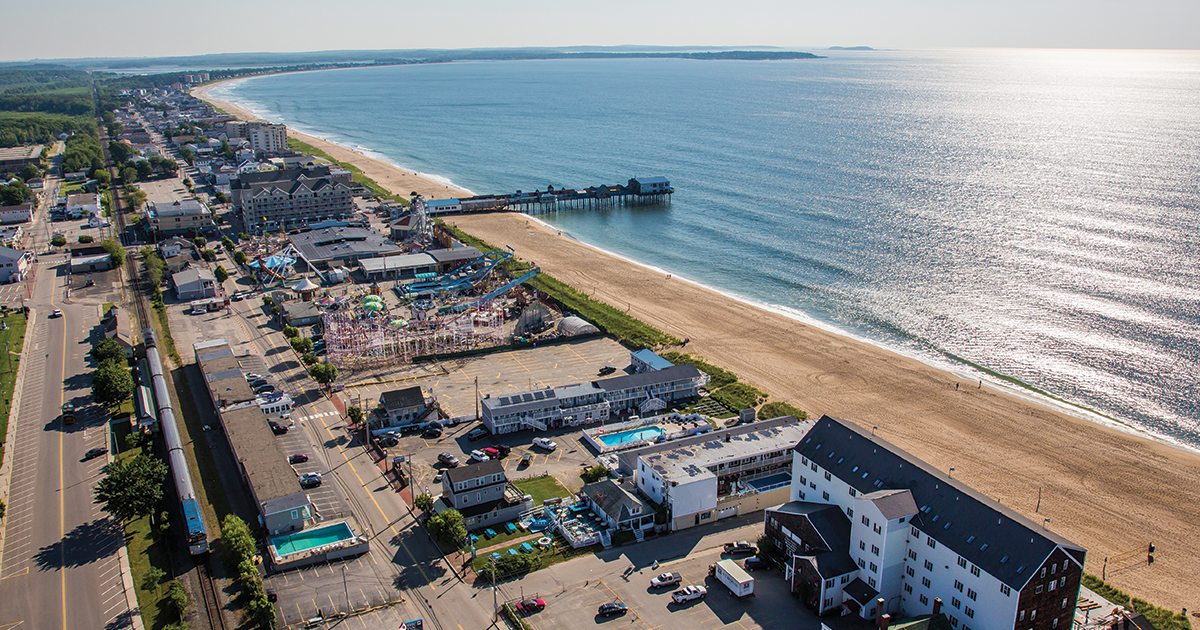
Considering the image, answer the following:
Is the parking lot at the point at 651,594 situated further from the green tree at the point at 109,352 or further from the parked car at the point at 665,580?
the green tree at the point at 109,352

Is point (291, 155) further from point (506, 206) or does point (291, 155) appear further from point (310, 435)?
point (310, 435)

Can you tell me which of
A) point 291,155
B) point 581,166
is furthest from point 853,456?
point 291,155

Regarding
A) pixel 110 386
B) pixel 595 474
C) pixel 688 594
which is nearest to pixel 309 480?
pixel 595 474

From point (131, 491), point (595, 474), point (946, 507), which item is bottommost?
point (595, 474)

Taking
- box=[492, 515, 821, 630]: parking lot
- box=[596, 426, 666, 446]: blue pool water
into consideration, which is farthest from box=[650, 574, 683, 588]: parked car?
box=[596, 426, 666, 446]: blue pool water

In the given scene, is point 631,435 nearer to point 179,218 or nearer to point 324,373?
point 324,373

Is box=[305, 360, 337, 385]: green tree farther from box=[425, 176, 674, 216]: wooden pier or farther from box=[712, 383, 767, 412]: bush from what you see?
box=[425, 176, 674, 216]: wooden pier

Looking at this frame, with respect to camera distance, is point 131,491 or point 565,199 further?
point 565,199
